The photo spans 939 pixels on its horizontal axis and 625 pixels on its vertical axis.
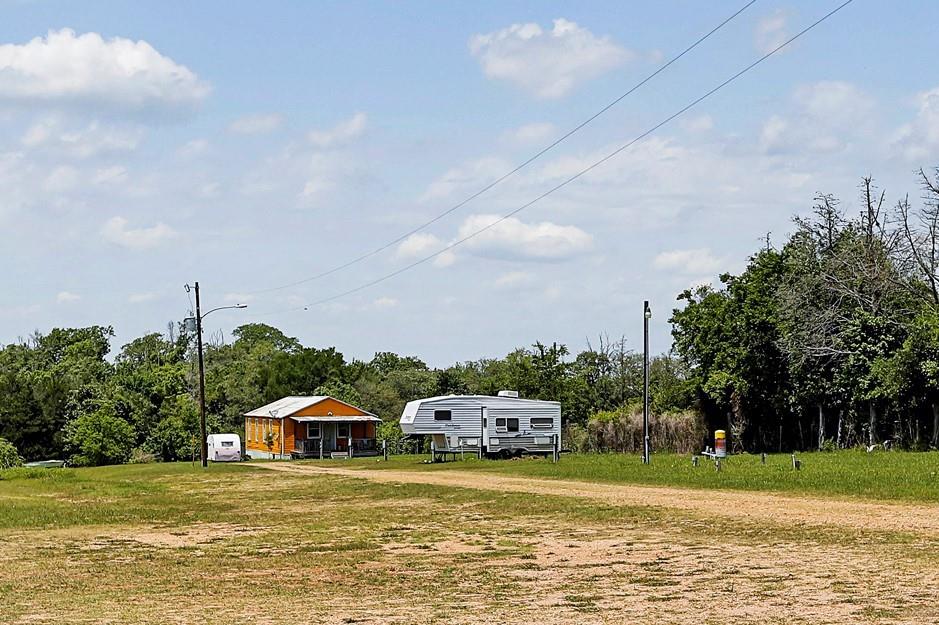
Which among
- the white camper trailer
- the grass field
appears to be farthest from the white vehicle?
the grass field

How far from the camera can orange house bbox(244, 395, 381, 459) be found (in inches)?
2338

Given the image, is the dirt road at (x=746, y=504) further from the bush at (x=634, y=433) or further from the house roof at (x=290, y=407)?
the house roof at (x=290, y=407)

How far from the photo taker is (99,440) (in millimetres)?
56844

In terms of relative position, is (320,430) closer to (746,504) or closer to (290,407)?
(290,407)

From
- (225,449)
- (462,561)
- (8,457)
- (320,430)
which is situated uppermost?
(320,430)

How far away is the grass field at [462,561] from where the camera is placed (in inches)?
422

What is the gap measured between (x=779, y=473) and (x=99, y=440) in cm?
3806

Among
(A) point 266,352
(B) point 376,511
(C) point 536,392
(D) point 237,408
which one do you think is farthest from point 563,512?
(A) point 266,352

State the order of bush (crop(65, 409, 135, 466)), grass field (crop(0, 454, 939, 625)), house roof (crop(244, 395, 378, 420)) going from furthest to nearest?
house roof (crop(244, 395, 378, 420)), bush (crop(65, 409, 135, 466)), grass field (crop(0, 454, 939, 625))

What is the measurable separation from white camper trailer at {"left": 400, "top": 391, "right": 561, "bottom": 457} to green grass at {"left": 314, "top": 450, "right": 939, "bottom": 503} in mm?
6269

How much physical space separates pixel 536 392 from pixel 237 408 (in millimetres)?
21275

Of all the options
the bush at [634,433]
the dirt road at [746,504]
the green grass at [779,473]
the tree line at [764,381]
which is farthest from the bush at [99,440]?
the dirt road at [746,504]

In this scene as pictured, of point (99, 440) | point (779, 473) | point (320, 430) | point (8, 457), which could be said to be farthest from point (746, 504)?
point (99, 440)

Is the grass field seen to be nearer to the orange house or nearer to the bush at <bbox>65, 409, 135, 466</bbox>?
the bush at <bbox>65, 409, 135, 466</bbox>
